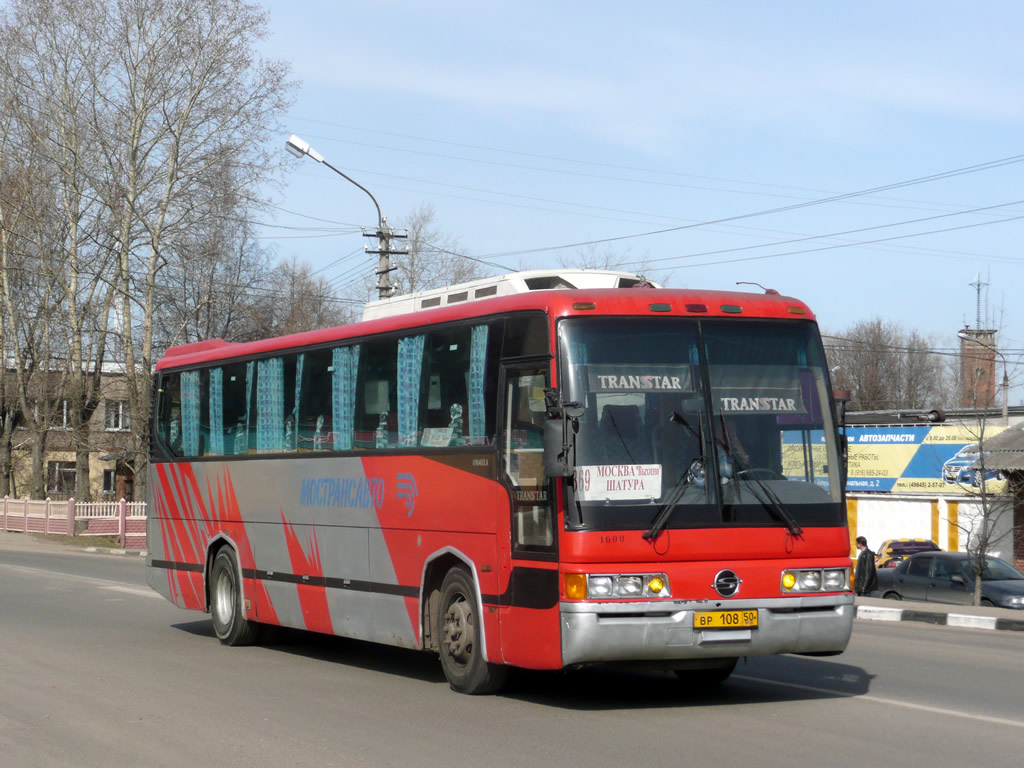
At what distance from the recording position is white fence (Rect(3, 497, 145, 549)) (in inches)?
1663

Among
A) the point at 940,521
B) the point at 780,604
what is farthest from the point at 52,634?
the point at 940,521

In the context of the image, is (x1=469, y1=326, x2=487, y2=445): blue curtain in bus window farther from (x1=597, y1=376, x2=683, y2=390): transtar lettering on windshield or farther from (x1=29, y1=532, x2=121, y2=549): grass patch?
(x1=29, y1=532, x2=121, y2=549): grass patch

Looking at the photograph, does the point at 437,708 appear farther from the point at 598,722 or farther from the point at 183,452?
the point at 183,452

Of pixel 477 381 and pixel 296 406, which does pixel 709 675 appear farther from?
pixel 296 406

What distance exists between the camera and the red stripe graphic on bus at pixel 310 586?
12539 mm

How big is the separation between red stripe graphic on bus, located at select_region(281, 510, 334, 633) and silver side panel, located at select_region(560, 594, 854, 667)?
4.29 meters

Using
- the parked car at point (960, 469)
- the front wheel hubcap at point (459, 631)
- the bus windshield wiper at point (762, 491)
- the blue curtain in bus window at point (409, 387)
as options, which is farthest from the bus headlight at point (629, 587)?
the parked car at point (960, 469)

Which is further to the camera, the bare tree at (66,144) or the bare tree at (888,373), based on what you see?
the bare tree at (888,373)

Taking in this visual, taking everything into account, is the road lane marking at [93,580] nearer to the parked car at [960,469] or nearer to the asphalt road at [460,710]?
the asphalt road at [460,710]

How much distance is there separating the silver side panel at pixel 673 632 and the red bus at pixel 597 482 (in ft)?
0.04

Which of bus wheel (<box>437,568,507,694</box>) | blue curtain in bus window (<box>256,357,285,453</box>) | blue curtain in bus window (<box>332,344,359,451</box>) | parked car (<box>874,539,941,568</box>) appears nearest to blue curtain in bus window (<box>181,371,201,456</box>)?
blue curtain in bus window (<box>256,357,285,453</box>)

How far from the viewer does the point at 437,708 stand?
31.2 ft

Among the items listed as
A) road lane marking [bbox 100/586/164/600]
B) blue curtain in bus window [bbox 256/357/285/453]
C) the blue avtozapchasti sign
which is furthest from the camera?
the blue avtozapchasti sign

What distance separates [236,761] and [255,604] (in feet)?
21.5
